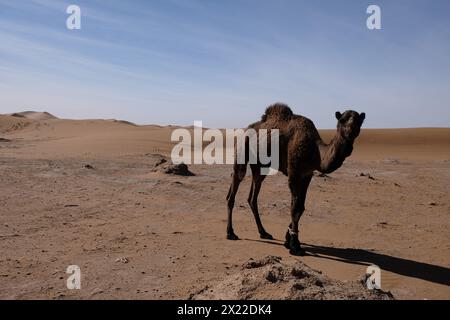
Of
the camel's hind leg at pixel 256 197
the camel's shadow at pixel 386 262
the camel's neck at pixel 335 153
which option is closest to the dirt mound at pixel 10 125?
the camel's hind leg at pixel 256 197

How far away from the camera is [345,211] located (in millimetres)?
11047

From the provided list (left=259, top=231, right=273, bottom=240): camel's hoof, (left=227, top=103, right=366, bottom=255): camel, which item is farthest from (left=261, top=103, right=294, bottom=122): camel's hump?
(left=259, top=231, right=273, bottom=240): camel's hoof

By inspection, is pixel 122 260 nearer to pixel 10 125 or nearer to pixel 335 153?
pixel 335 153

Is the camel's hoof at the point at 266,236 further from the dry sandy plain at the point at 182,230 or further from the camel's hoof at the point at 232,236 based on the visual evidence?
the camel's hoof at the point at 232,236

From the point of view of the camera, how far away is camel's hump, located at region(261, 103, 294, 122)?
8172mm

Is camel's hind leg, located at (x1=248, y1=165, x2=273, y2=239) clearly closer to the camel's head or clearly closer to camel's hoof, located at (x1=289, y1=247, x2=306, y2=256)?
camel's hoof, located at (x1=289, y1=247, x2=306, y2=256)

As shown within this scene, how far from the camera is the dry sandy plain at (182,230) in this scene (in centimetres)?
583

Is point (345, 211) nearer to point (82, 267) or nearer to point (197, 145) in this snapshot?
point (82, 267)

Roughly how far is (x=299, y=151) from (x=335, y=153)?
94cm

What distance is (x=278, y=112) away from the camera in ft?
27.3

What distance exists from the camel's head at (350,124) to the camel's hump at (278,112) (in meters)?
1.74

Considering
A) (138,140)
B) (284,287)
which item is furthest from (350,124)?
(138,140)
